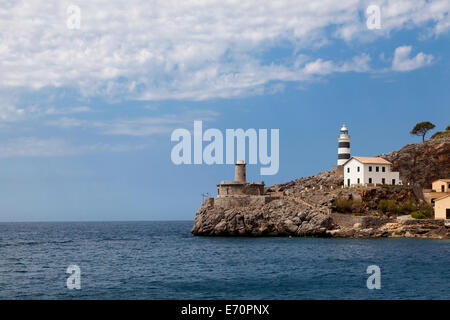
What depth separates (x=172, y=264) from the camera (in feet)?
130

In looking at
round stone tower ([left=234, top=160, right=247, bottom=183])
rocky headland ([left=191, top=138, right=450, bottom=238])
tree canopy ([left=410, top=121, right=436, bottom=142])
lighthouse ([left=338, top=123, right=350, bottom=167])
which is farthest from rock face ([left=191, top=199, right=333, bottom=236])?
tree canopy ([left=410, top=121, right=436, bottom=142])

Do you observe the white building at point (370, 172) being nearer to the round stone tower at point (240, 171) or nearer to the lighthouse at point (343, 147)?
the lighthouse at point (343, 147)

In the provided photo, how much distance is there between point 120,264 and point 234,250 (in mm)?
13058

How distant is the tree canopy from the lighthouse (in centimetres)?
2034

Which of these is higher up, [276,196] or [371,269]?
[276,196]

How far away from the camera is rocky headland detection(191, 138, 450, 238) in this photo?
58812 mm

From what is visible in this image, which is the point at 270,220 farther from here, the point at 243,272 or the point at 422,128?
the point at 422,128

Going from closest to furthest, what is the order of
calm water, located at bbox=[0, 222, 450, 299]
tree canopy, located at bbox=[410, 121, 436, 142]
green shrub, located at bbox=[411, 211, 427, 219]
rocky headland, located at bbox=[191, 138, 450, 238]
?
calm water, located at bbox=[0, 222, 450, 299]
rocky headland, located at bbox=[191, 138, 450, 238]
green shrub, located at bbox=[411, 211, 427, 219]
tree canopy, located at bbox=[410, 121, 436, 142]

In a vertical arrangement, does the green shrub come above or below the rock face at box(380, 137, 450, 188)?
below

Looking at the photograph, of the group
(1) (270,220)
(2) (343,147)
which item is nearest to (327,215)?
(1) (270,220)

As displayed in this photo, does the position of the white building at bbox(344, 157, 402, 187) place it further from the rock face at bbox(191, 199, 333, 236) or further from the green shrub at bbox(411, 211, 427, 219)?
the rock face at bbox(191, 199, 333, 236)
